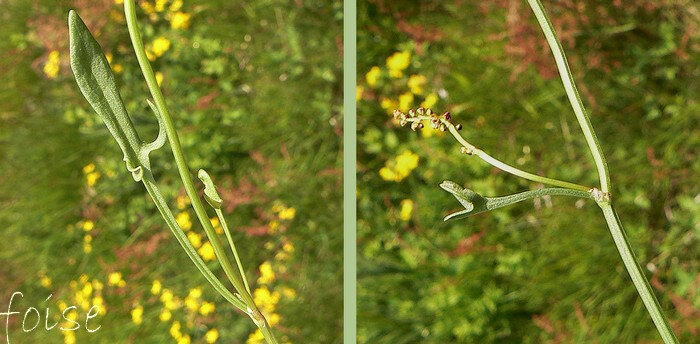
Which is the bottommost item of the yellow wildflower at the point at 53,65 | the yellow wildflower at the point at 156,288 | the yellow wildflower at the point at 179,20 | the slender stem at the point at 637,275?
the yellow wildflower at the point at 156,288

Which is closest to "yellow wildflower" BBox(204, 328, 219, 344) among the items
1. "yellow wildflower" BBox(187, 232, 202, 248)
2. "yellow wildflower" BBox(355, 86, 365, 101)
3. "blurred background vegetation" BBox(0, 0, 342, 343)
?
"blurred background vegetation" BBox(0, 0, 342, 343)

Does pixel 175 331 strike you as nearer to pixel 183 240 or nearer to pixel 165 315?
pixel 165 315

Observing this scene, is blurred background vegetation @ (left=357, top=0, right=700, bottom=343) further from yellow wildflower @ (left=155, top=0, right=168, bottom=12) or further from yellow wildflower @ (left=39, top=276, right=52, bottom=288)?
yellow wildflower @ (left=39, top=276, right=52, bottom=288)

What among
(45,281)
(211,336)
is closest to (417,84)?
(211,336)

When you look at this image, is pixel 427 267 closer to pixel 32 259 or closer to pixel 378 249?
pixel 378 249

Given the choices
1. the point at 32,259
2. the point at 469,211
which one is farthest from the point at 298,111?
the point at 469,211

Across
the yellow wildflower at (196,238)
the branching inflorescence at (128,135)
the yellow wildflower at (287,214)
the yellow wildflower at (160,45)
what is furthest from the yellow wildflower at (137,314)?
the branching inflorescence at (128,135)

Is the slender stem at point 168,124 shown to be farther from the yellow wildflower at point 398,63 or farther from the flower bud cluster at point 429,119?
the yellow wildflower at point 398,63
